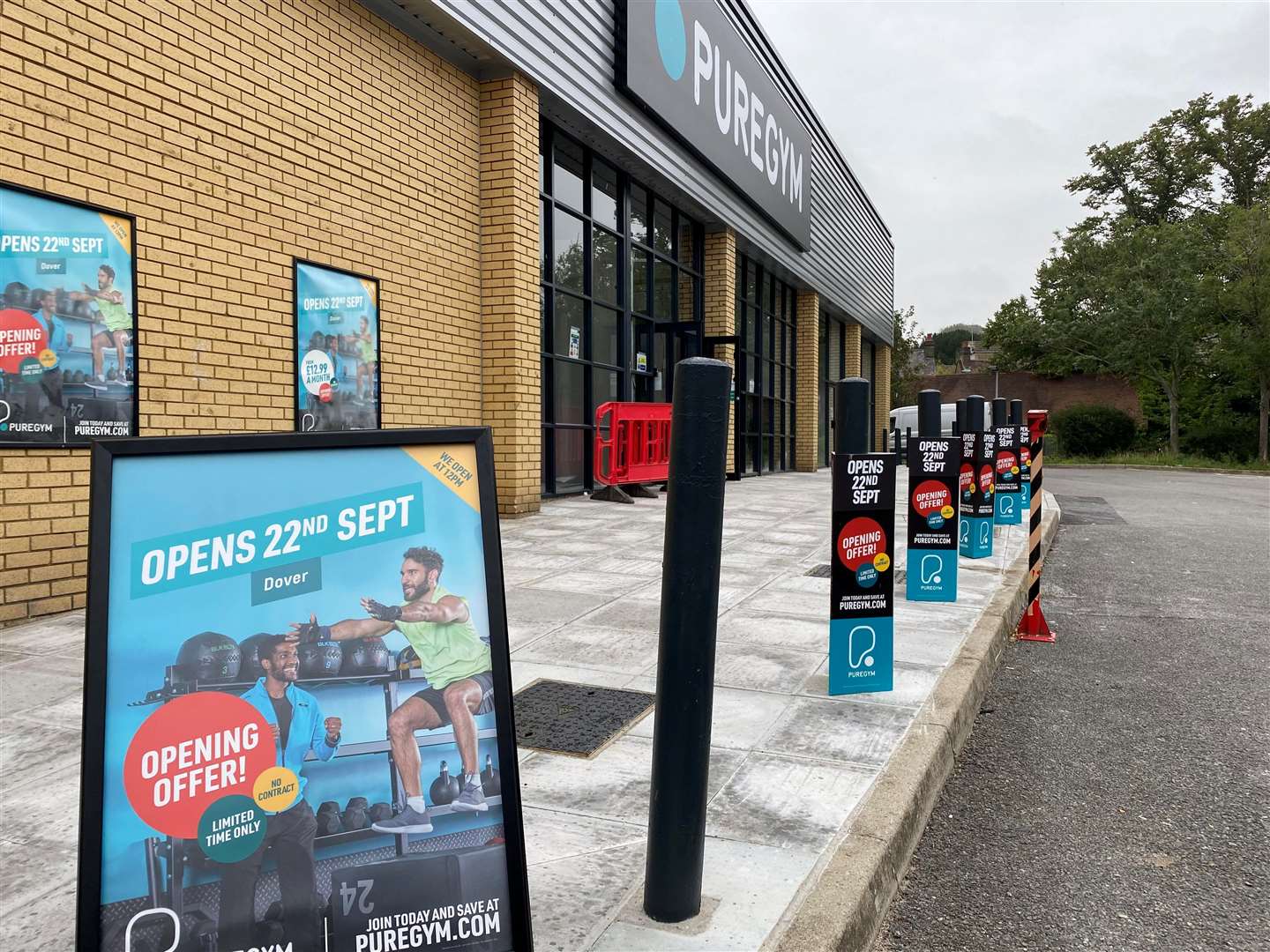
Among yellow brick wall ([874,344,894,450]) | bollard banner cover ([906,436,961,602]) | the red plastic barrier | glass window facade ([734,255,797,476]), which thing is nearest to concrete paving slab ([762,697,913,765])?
bollard banner cover ([906,436,961,602])

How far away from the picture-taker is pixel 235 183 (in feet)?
22.6

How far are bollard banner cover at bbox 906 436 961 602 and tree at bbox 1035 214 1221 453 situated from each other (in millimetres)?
31009

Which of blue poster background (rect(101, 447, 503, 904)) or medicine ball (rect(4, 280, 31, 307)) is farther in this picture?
medicine ball (rect(4, 280, 31, 307))

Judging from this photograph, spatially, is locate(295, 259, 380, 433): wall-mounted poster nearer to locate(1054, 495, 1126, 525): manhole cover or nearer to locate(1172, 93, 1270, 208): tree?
locate(1054, 495, 1126, 525): manhole cover

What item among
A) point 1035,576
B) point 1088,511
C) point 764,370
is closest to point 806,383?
point 764,370

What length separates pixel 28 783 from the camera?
122 inches

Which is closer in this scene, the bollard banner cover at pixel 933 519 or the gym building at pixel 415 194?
the gym building at pixel 415 194

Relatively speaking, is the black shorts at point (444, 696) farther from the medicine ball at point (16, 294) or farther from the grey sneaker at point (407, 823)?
the medicine ball at point (16, 294)

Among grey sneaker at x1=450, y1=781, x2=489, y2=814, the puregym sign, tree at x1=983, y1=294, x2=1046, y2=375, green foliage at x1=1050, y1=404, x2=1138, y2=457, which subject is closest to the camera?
grey sneaker at x1=450, y1=781, x2=489, y2=814

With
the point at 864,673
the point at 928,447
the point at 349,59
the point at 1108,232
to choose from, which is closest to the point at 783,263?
the point at 349,59

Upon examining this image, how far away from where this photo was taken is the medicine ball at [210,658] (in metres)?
1.71

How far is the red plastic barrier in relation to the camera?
39.6 feet

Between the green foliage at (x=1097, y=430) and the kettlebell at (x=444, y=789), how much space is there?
38.6 metres

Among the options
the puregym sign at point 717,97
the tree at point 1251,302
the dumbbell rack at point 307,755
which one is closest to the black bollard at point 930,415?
the dumbbell rack at point 307,755
